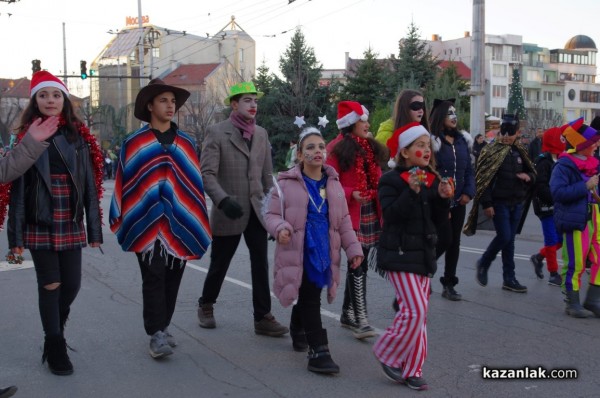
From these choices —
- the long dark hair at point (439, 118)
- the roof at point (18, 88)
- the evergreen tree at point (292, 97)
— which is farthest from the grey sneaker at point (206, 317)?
the roof at point (18, 88)

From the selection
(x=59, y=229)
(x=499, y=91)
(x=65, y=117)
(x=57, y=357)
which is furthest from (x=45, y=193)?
(x=499, y=91)

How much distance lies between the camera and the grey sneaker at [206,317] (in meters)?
6.39

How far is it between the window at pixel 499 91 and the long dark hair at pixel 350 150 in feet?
317

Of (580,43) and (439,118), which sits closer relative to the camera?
(439,118)

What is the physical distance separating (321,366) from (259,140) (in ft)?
7.06

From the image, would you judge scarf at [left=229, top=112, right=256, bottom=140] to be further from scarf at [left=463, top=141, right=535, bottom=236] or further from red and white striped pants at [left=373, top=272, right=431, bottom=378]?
scarf at [left=463, top=141, right=535, bottom=236]

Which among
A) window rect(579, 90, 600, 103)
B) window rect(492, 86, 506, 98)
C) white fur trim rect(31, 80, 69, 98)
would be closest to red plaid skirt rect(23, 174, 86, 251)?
white fur trim rect(31, 80, 69, 98)

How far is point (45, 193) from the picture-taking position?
5.05 metres

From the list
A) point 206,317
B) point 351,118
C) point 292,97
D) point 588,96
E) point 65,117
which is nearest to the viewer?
point 65,117

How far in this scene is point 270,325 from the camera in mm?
6141

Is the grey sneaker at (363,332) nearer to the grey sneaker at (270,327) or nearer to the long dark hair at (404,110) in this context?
the grey sneaker at (270,327)

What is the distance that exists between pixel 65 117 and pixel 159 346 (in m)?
1.82

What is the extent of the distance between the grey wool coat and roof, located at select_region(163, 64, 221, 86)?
7524 centimetres

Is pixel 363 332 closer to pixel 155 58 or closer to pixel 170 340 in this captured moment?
pixel 170 340
